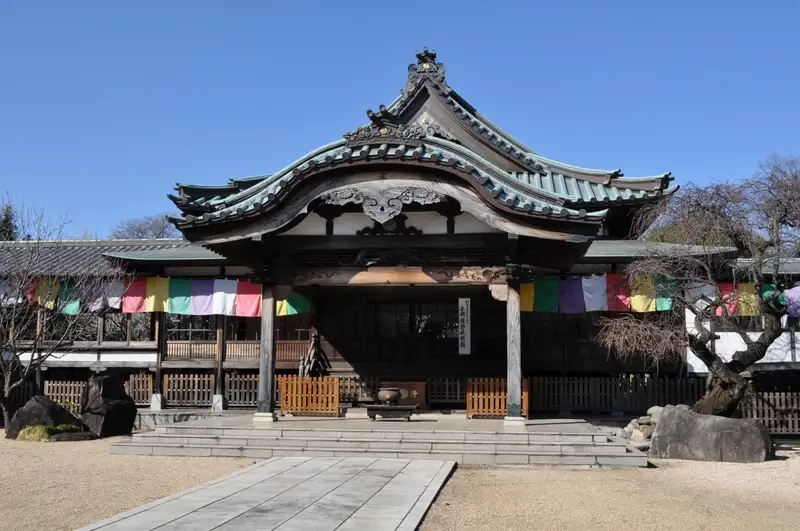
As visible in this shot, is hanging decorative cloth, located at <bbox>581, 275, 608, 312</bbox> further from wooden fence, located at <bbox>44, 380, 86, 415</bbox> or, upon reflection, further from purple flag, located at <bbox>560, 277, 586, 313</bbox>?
wooden fence, located at <bbox>44, 380, 86, 415</bbox>

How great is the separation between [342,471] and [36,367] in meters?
12.0

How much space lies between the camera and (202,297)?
20391mm

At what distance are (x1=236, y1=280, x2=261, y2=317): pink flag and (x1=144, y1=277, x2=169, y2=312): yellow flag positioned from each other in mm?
2205

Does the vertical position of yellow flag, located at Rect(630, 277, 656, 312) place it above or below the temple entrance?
above

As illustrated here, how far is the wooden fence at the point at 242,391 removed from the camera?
2038 centimetres

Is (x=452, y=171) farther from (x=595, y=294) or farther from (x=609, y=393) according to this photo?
(x=609, y=393)

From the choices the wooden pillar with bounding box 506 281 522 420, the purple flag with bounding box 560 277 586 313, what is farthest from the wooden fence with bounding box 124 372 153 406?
the purple flag with bounding box 560 277 586 313

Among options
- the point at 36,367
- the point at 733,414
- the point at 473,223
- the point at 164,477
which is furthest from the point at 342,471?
the point at 36,367

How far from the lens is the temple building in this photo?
1430 centimetres

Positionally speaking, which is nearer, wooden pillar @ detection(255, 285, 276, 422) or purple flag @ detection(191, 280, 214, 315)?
wooden pillar @ detection(255, 285, 276, 422)

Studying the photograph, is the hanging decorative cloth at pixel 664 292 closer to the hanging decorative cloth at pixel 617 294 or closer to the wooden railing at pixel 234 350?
the hanging decorative cloth at pixel 617 294

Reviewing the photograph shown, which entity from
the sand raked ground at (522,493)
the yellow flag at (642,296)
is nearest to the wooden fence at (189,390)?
the sand raked ground at (522,493)

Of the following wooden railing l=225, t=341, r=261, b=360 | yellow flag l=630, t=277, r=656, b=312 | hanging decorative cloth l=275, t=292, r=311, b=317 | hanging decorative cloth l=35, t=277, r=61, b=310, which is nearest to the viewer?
yellow flag l=630, t=277, r=656, b=312

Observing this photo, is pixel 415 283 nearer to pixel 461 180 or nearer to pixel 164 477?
pixel 461 180
